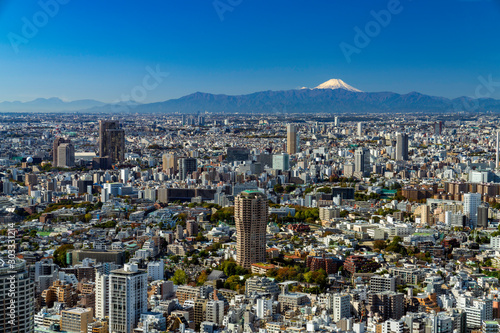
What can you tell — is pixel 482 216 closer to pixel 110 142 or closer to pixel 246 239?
pixel 246 239

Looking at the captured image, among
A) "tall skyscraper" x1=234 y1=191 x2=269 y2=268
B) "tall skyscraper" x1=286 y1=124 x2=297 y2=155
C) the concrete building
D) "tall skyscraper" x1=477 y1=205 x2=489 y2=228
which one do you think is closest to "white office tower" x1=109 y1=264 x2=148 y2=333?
the concrete building

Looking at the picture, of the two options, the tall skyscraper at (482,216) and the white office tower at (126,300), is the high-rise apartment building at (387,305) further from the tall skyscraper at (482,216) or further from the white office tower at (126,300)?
the tall skyscraper at (482,216)

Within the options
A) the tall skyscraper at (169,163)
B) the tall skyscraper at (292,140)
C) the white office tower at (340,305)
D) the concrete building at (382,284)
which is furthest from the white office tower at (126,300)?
the tall skyscraper at (292,140)

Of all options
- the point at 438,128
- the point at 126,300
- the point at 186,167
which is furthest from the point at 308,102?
the point at 126,300

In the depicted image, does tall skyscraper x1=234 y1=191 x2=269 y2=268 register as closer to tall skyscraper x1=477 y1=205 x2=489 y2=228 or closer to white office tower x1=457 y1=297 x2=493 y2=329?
white office tower x1=457 y1=297 x2=493 y2=329

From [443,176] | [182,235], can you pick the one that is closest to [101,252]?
[182,235]

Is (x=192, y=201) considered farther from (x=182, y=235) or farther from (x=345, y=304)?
(x=345, y=304)

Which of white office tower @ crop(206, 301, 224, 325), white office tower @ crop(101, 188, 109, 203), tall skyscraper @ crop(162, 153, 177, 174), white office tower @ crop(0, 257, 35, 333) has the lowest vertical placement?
white office tower @ crop(101, 188, 109, 203)
